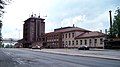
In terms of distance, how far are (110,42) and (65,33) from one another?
39.0 meters

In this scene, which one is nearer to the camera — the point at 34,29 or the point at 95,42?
the point at 95,42

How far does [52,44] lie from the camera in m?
122

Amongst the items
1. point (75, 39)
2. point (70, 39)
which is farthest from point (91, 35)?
point (70, 39)

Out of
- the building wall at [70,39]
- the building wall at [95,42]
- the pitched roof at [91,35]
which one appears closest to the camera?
the building wall at [95,42]

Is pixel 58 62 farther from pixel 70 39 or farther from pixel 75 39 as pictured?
pixel 70 39

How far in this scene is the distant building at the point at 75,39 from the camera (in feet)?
295

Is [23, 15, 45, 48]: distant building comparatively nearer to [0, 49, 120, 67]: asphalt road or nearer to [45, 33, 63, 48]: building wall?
[45, 33, 63, 48]: building wall

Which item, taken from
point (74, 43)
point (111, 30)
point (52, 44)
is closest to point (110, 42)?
point (111, 30)

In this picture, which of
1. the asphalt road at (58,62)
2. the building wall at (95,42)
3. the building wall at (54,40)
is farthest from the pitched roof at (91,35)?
the asphalt road at (58,62)

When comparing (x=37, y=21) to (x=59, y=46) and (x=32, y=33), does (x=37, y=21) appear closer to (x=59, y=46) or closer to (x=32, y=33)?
(x=32, y=33)

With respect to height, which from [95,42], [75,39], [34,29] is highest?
[34,29]

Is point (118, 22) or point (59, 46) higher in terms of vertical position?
point (118, 22)

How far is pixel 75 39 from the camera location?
105000 millimetres

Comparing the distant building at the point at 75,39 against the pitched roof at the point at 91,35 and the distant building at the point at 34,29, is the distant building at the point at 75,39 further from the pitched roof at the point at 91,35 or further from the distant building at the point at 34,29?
the distant building at the point at 34,29
